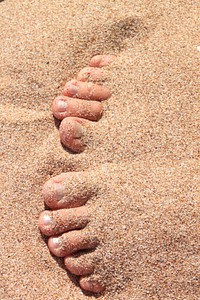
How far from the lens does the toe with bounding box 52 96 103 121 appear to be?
6.72ft

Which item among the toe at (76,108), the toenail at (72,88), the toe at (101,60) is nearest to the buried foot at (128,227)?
the toe at (76,108)

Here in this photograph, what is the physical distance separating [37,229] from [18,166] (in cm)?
27

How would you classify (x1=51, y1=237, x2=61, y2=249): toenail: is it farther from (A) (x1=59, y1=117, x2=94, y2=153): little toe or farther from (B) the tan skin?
(A) (x1=59, y1=117, x2=94, y2=153): little toe

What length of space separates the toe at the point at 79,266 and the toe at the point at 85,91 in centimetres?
70

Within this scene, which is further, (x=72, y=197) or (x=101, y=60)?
(x=101, y=60)

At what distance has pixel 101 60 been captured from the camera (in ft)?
6.99

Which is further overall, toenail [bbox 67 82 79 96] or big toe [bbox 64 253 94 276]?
toenail [bbox 67 82 79 96]

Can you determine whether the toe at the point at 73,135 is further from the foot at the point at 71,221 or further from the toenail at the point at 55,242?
the toenail at the point at 55,242

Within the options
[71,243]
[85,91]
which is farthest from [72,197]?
[85,91]

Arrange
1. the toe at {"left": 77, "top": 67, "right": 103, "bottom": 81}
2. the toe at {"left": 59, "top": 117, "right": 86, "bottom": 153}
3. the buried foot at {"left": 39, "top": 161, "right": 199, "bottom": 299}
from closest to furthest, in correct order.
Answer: the buried foot at {"left": 39, "top": 161, "right": 199, "bottom": 299}, the toe at {"left": 59, "top": 117, "right": 86, "bottom": 153}, the toe at {"left": 77, "top": 67, "right": 103, "bottom": 81}

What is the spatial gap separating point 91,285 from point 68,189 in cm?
39

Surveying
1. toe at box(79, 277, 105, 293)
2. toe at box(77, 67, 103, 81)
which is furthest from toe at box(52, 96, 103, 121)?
toe at box(79, 277, 105, 293)

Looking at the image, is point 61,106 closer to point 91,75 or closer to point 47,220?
point 91,75

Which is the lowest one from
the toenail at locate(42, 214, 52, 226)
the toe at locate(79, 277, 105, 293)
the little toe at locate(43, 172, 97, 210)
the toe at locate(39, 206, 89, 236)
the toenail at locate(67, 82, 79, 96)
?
the toe at locate(79, 277, 105, 293)
